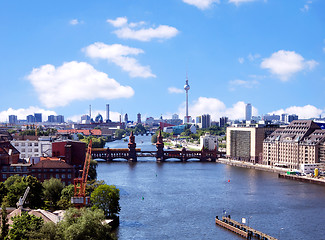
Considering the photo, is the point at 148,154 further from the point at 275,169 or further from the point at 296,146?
the point at 296,146

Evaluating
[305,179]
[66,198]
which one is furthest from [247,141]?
[66,198]

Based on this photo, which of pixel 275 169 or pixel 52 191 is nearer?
pixel 52 191

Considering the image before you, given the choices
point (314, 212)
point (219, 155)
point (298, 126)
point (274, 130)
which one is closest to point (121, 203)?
point (314, 212)

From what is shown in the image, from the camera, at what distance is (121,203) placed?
6906 cm

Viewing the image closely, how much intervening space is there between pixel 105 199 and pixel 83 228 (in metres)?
18.2

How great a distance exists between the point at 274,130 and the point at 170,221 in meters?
89.2

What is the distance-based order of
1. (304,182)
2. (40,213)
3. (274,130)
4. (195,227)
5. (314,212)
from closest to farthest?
1. (40,213)
2. (195,227)
3. (314,212)
4. (304,182)
5. (274,130)

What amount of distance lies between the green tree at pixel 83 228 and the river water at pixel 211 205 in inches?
485

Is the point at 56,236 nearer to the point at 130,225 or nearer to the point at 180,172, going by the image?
the point at 130,225

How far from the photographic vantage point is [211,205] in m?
68.6

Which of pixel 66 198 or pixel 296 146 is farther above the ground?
pixel 296 146

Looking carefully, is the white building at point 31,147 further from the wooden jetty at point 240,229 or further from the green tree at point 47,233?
the green tree at point 47,233

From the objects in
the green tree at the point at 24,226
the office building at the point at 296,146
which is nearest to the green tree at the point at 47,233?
the green tree at the point at 24,226

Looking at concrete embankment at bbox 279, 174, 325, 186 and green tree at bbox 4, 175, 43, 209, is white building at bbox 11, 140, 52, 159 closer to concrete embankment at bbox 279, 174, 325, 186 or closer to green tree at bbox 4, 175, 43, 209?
green tree at bbox 4, 175, 43, 209
